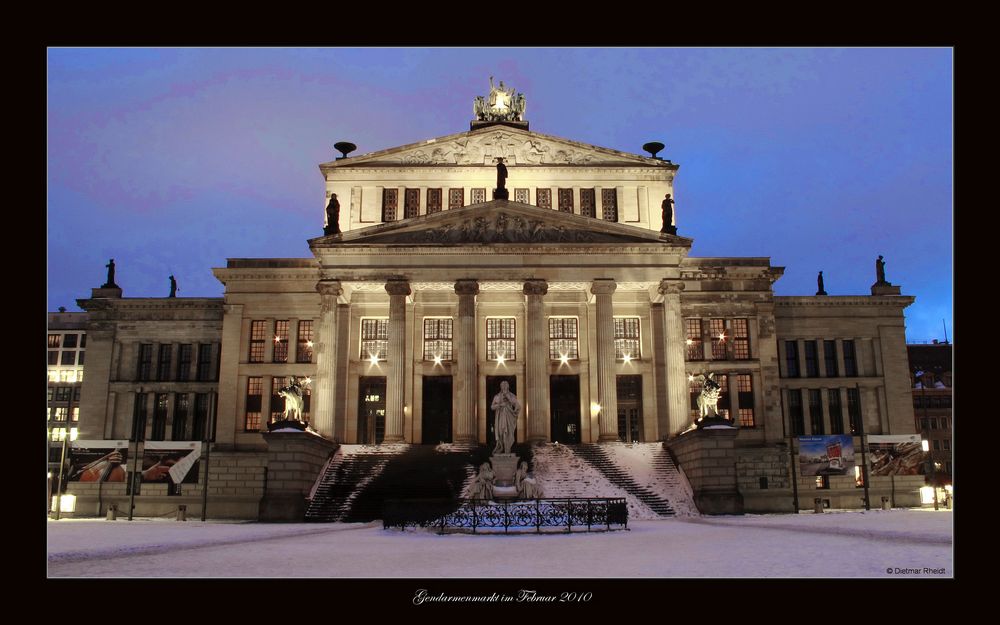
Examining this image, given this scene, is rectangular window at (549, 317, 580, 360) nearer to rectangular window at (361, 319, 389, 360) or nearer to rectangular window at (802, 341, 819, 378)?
rectangular window at (361, 319, 389, 360)

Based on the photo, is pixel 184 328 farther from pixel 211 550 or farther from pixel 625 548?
pixel 625 548

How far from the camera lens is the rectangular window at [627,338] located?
172ft

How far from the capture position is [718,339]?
52.8 meters

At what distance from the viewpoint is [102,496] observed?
4931 centimetres

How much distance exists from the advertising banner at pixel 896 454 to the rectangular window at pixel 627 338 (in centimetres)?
1455

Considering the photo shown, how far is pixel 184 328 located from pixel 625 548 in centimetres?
4371

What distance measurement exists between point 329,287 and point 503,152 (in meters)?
14.9

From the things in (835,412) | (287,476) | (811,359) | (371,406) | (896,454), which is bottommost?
(287,476)

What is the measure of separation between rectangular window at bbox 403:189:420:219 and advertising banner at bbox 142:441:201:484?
62.0ft

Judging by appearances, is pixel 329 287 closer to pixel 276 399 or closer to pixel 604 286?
pixel 276 399

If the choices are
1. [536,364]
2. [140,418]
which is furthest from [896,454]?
[140,418]

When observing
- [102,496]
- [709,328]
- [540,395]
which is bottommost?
[102,496]

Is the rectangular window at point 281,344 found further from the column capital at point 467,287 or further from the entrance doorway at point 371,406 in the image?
the column capital at point 467,287
